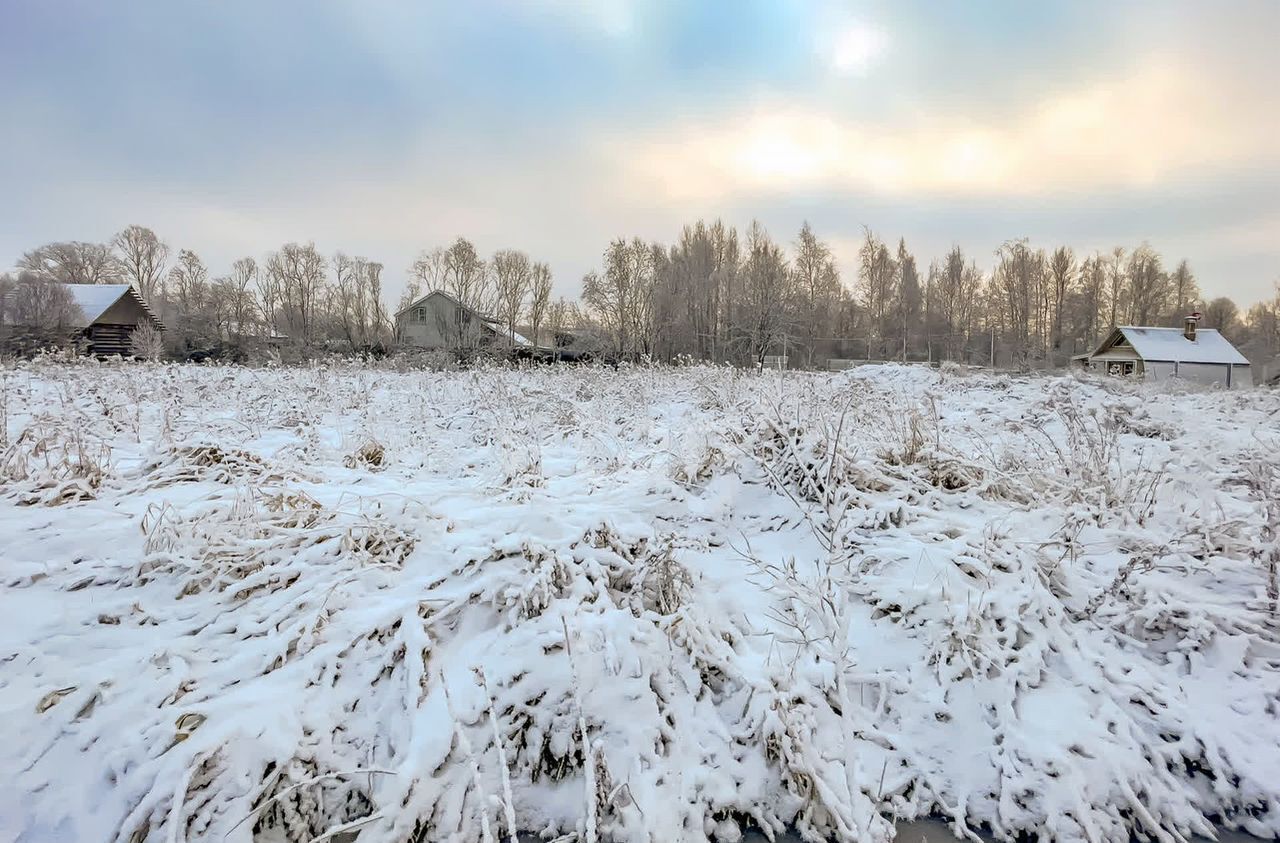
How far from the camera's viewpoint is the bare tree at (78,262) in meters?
32.4

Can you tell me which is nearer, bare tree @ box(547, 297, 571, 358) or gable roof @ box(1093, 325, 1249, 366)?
gable roof @ box(1093, 325, 1249, 366)

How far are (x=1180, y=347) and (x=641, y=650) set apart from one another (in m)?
37.8

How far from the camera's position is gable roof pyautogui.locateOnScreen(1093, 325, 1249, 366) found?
27391 millimetres

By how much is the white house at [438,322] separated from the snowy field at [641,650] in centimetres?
2857

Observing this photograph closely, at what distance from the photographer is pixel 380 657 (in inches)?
99.5

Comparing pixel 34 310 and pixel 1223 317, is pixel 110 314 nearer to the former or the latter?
pixel 34 310

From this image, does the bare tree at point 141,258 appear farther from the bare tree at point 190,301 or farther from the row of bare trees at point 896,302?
the row of bare trees at point 896,302

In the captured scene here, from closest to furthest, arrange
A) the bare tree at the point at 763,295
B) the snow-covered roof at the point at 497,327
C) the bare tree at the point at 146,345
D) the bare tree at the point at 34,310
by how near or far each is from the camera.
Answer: the bare tree at the point at 146,345 → the bare tree at the point at 34,310 → the bare tree at the point at 763,295 → the snow-covered roof at the point at 497,327

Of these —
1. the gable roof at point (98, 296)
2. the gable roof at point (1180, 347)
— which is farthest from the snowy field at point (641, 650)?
the gable roof at point (1180, 347)

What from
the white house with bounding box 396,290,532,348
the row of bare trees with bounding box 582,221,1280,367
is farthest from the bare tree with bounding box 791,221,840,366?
the white house with bounding box 396,290,532,348

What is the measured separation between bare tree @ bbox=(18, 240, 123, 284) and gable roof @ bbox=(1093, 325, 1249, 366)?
194 ft

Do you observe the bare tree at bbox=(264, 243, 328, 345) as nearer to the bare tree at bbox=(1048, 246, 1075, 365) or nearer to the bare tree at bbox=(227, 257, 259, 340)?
the bare tree at bbox=(227, 257, 259, 340)

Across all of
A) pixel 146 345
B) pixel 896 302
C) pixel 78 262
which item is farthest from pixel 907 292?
pixel 78 262

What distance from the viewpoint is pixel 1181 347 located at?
28.0m
